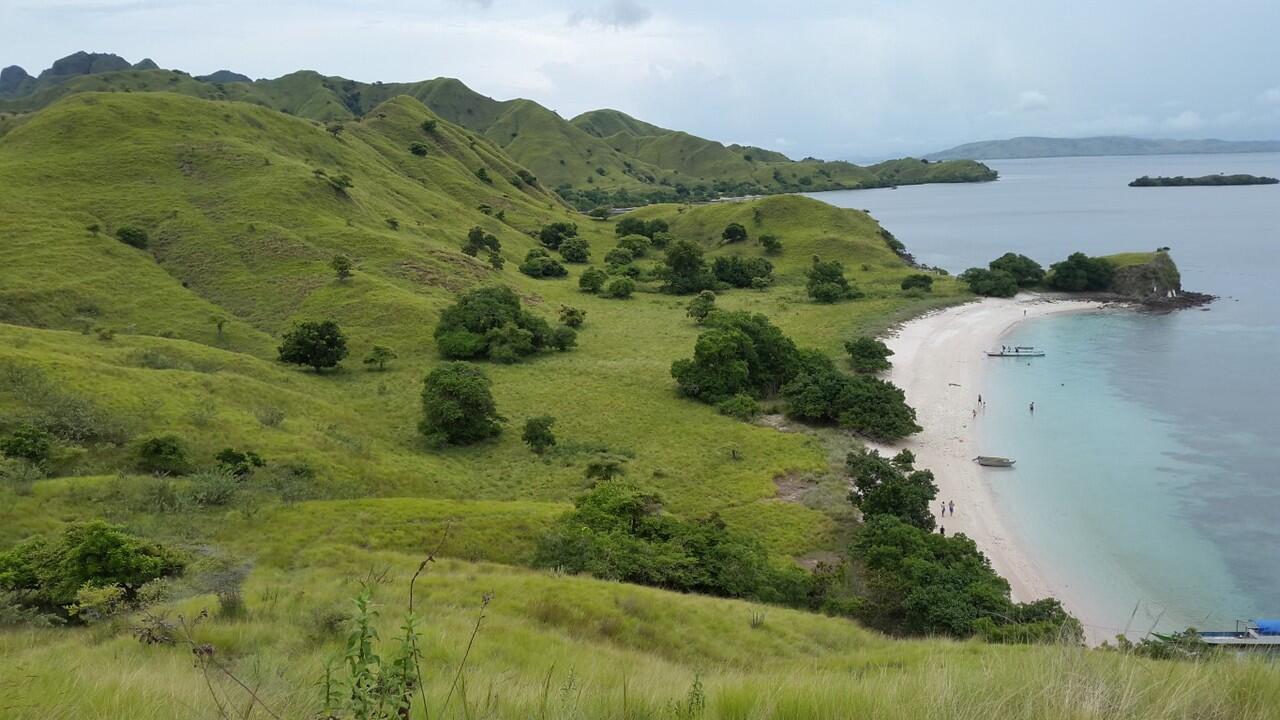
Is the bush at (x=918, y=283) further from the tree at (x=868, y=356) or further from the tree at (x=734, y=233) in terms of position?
the tree at (x=868, y=356)

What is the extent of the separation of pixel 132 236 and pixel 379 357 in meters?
26.7

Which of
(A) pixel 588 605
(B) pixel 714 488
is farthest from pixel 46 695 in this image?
(B) pixel 714 488

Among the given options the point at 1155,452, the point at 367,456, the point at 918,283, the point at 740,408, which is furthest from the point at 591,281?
the point at 1155,452

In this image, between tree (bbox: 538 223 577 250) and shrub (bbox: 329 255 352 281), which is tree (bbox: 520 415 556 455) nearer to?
shrub (bbox: 329 255 352 281)

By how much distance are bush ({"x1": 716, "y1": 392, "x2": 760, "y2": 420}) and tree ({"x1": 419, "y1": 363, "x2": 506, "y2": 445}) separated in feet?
42.3

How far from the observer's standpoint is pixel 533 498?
92.9 feet

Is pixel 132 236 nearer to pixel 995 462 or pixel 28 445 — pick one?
pixel 28 445

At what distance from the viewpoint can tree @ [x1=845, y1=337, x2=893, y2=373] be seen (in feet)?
156

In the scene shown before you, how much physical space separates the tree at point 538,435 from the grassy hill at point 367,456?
0.80 meters

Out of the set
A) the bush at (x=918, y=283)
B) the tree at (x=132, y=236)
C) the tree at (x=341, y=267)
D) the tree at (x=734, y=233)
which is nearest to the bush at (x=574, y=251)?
the tree at (x=734, y=233)

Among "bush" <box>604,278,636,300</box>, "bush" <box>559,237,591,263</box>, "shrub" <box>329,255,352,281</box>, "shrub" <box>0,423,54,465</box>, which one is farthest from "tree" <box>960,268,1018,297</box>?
"shrub" <box>0,423,54,465</box>

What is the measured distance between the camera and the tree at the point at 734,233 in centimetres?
9431

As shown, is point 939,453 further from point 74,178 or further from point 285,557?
point 74,178

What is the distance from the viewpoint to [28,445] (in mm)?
21234
